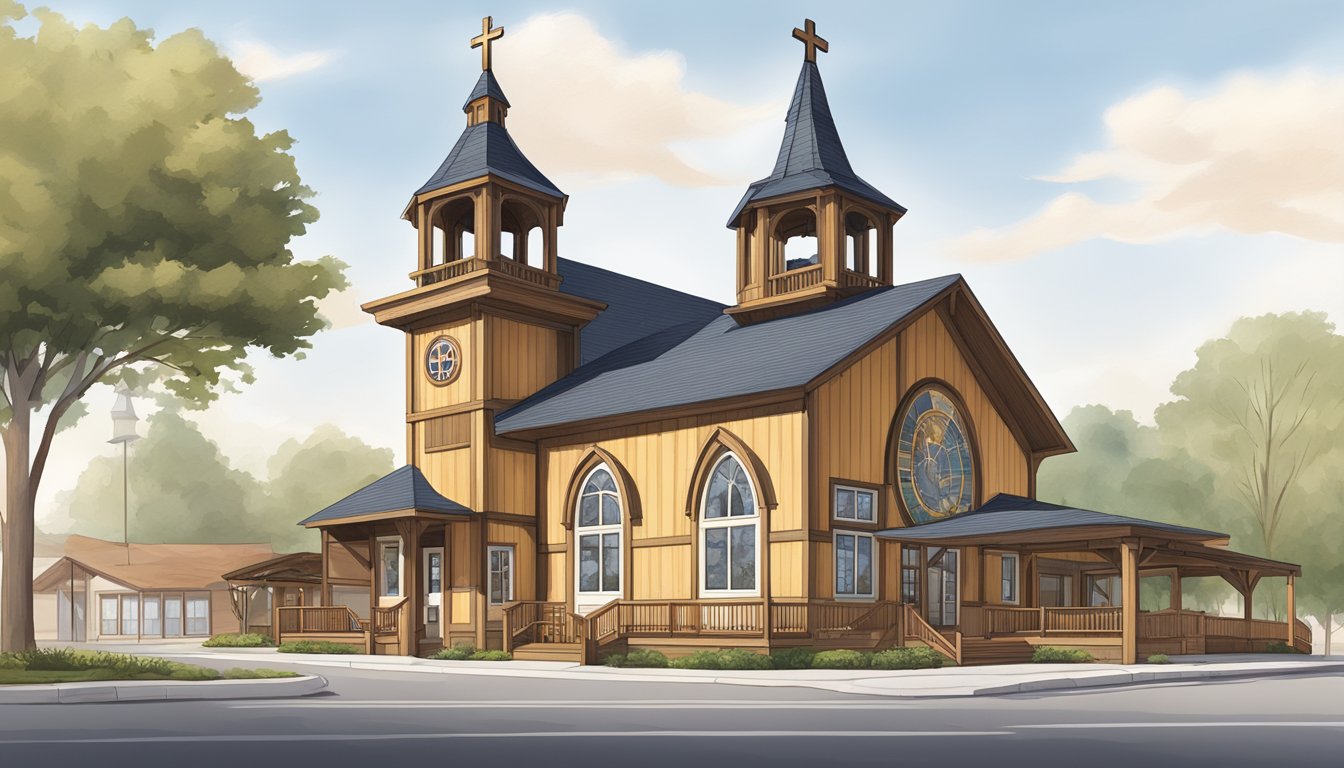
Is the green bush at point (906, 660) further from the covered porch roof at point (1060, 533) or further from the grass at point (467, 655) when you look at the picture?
the grass at point (467, 655)

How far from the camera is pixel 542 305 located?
3819 cm

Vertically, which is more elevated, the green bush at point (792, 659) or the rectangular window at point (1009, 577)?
the rectangular window at point (1009, 577)

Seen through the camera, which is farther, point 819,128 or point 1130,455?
point 1130,455

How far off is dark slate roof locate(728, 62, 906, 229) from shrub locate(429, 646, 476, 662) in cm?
1253

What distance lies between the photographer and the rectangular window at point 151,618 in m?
64.5

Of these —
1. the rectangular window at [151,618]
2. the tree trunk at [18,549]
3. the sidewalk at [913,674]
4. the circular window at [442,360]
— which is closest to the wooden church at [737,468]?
the circular window at [442,360]

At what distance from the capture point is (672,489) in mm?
33375

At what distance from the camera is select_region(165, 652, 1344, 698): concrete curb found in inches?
862

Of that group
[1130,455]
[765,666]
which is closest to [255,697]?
[765,666]

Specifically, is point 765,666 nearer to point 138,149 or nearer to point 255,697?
point 255,697

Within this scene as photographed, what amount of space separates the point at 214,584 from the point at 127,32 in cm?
3942

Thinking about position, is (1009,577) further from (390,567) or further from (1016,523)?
(390,567)

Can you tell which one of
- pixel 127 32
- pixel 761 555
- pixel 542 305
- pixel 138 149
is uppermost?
pixel 127 32

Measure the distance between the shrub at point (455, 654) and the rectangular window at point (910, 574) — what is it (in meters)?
9.89
